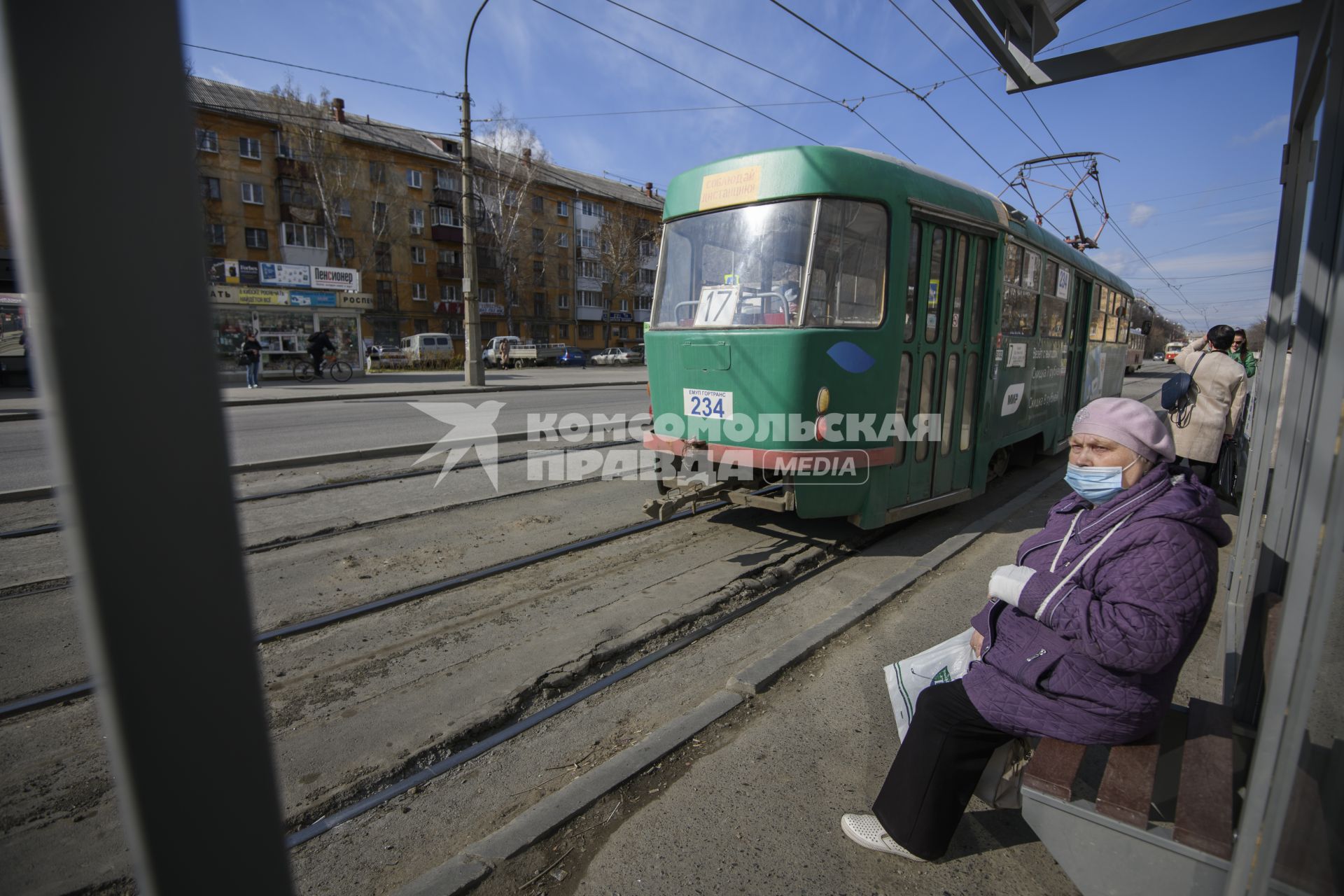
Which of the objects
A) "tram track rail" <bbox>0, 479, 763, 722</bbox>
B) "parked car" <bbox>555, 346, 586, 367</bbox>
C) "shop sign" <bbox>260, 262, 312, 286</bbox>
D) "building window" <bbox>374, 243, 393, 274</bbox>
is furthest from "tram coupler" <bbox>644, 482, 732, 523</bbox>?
"building window" <bbox>374, 243, 393, 274</bbox>

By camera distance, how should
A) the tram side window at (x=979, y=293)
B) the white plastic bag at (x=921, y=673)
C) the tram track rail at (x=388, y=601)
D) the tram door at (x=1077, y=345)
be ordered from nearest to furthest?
the white plastic bag at (x=921, y=673) → the tram track rail at (x=388, y=601) → the tram side window at (x=979, y=293) → the tram door at (x=1077, y=345)

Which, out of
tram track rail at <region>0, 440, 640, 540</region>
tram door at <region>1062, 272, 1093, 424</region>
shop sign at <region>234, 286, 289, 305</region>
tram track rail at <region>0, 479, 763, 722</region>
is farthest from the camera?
shop sign at <region>234, 286, 289, 305</region>

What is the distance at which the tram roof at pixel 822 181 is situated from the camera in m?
4.88

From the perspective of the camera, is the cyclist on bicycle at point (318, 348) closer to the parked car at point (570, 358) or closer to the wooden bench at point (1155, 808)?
the parked car at point (570, 358)

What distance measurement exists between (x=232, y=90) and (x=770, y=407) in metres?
46.4

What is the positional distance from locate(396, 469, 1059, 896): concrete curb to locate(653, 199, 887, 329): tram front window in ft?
7.01

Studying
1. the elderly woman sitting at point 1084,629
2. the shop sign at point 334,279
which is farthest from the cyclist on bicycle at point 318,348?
the elderly woman sitting at point 1084,629

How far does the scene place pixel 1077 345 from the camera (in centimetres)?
989

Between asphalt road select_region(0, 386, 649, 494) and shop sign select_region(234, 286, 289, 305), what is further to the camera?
shop sign select_region(234, 286, 289, 305)

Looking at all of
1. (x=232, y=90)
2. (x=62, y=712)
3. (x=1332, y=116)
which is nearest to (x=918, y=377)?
(x=1332, y=116)

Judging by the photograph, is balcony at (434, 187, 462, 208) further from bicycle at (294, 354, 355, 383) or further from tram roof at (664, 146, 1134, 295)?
tram roof at (664, 146, 1134, 295)

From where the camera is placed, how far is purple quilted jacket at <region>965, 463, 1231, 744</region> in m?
1.93

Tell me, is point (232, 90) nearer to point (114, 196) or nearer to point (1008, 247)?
point (1008, 247)

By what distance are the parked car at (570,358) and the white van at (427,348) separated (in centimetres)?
865
